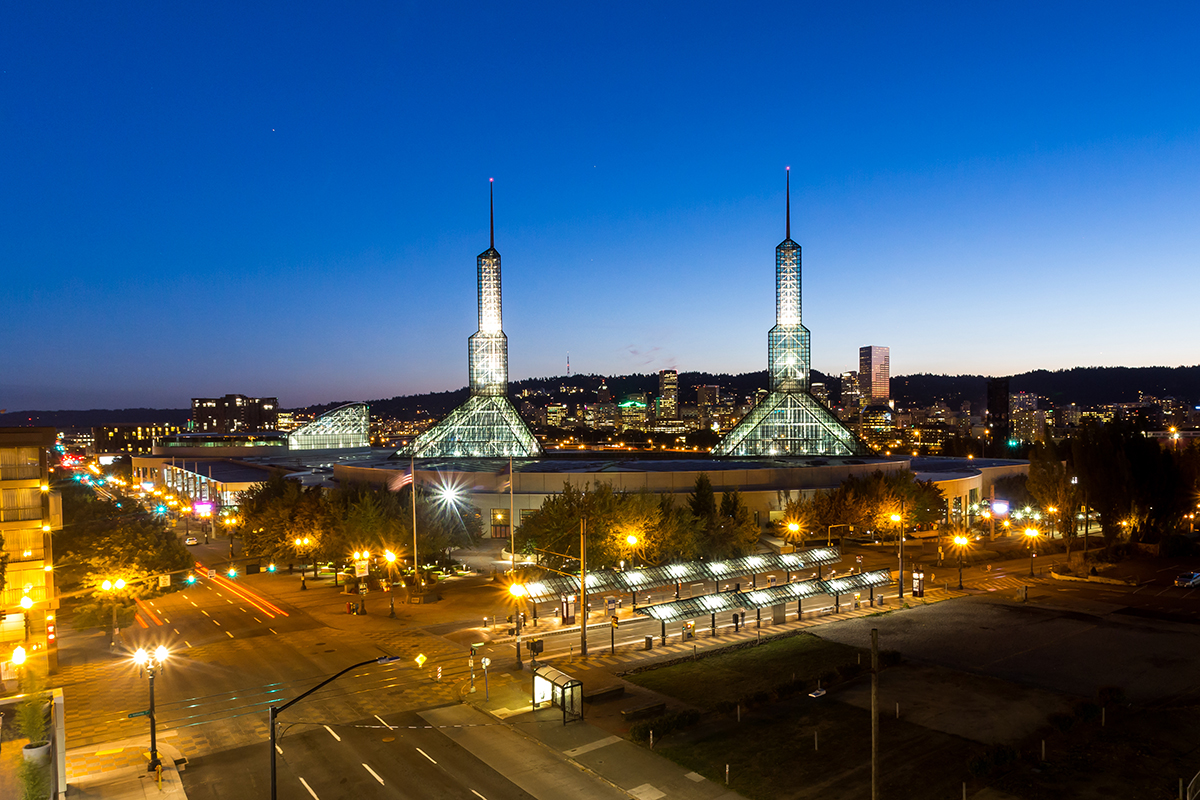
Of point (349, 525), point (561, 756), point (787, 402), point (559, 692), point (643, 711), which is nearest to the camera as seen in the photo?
point (561, 756)

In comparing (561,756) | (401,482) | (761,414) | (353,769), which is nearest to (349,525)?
(401,482)

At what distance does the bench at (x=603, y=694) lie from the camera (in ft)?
90.0

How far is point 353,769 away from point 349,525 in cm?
3289

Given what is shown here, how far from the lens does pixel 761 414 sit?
339 ft

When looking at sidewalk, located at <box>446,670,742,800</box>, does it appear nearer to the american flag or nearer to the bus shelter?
the bus shelter

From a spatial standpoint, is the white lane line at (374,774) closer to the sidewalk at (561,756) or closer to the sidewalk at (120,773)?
the sidewalk at (561,756)

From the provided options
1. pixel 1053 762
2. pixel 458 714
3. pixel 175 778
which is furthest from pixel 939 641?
pixel 175 778

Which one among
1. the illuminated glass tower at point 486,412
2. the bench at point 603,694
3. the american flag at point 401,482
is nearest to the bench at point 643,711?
the bench at point 603,694

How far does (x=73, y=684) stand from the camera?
1201 inches

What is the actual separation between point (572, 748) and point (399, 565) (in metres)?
29.2

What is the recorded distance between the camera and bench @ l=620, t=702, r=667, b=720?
25.3 metres

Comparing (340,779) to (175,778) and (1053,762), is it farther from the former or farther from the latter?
(1053,762)

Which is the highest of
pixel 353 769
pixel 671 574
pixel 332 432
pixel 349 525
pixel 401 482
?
pixel 332 432

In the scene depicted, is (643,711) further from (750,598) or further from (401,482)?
(401,482)
